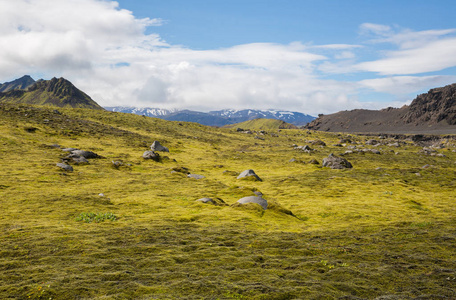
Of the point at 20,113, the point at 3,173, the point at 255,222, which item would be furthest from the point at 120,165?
the point at 20,113

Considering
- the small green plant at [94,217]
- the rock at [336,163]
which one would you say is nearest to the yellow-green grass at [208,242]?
the small green plant at [94,217]

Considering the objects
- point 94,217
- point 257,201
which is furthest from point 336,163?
point 94,217

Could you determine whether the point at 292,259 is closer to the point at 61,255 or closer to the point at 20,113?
the point at 61,255

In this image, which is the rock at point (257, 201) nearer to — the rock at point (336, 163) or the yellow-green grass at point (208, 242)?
the yellow-green grass at point (208, 242)

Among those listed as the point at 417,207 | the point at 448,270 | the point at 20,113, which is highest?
the point at 20,113

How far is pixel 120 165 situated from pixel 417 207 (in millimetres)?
43088

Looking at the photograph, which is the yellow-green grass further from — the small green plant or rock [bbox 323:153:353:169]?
rock [bbox 323:153:353:169]

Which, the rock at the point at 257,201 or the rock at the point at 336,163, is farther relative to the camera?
the rock at the point at 336,163

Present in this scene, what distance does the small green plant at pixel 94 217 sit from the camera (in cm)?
1778

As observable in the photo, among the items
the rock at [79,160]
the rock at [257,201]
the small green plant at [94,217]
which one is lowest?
the rock at [257,201]

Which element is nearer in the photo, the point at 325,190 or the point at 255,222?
the point at 255,222

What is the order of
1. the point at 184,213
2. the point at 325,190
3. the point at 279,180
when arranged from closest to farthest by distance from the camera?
the point at 184,213, the point at 325,190, the point at 279,180

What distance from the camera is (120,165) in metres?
45.8

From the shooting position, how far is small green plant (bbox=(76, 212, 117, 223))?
17.8 m
